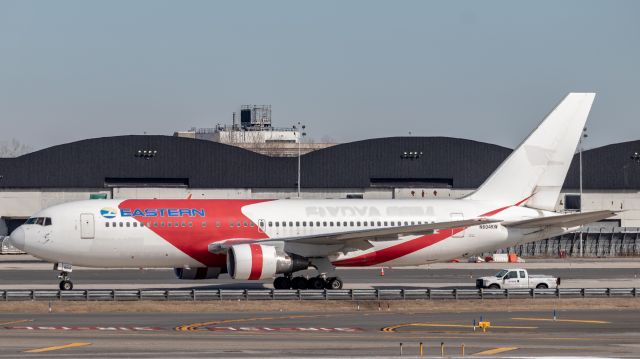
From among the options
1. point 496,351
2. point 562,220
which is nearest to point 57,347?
point 496,351

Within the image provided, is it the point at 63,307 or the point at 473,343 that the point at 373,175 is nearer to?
the point at 63,307

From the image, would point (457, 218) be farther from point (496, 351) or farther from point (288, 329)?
point (496, 351)

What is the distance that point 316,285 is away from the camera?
2190 inches

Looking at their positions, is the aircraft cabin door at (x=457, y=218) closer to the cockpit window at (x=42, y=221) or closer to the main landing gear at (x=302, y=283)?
the main landing gear at (x=302, y=283)

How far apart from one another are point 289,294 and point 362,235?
17.0ft

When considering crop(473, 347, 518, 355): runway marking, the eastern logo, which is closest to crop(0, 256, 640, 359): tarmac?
crop(473, 347, 518, 355): runway marking

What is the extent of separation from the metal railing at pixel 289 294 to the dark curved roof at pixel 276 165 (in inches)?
2237

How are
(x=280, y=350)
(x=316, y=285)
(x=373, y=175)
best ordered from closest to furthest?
(x=280, y=350) < (x=316, y=285) < (x=373, y=175)

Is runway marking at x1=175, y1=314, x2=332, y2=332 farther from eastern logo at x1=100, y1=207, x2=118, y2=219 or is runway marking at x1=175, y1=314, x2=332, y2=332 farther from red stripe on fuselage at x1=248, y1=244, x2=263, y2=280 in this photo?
eastern logo at x1=100, y1=207, x2=118, y2=219

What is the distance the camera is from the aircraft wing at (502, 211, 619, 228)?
55.1 m

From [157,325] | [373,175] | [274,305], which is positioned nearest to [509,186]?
[274,305]

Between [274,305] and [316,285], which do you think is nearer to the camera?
[274,305]

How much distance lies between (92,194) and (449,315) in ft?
210

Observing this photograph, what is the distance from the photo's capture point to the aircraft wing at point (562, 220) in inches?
2170
